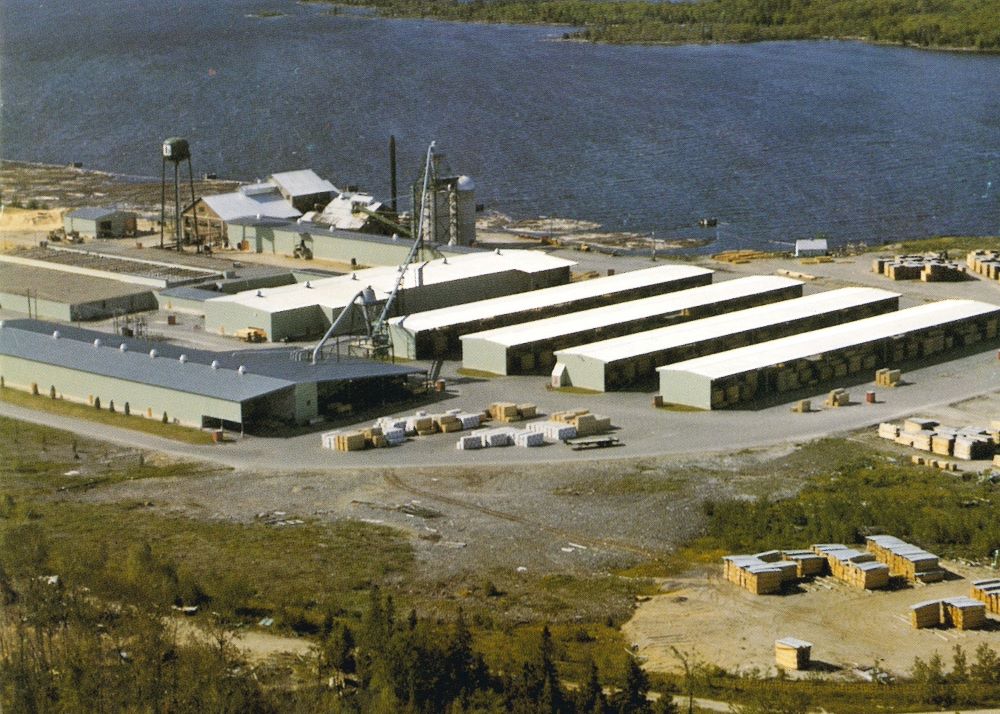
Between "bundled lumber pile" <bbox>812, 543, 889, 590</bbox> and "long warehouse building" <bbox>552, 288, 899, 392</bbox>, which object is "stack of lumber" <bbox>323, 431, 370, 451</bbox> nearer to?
"long warehouse building" <bbox>552, 288, 899, 392</bbox>

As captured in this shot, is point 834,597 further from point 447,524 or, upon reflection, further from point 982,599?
point 447,524

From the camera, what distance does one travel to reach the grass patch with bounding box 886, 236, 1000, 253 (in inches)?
2805

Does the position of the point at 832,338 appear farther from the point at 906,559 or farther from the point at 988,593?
the point at 988,593

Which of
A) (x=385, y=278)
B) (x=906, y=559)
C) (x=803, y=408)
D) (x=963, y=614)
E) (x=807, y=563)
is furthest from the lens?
(x=385, y=278)

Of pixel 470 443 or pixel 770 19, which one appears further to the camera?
pixel 770 19

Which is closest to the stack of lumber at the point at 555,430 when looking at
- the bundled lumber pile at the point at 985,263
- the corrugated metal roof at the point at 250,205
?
the bundled lumber pile at the point at 985,263

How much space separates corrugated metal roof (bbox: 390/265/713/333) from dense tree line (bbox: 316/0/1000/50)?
84754mm

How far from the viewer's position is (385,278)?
192 ft

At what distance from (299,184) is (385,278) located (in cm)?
1863

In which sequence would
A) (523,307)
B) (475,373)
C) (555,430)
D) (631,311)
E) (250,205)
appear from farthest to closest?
(250,205) < (523,307) < (631,311) < (475,373) < (555,430)

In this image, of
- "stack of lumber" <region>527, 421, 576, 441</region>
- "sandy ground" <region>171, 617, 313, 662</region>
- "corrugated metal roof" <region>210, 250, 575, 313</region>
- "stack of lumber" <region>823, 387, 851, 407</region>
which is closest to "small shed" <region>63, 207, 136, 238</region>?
"corrugated metal roof" <region>210, 250, 575, 313</region>

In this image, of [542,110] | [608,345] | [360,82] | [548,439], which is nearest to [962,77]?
[542,110]

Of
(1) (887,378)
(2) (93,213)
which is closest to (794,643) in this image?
(1) (887,378)

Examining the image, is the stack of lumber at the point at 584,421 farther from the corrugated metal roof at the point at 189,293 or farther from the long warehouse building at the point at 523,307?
the corrugated metal roof at the point at 189,293
